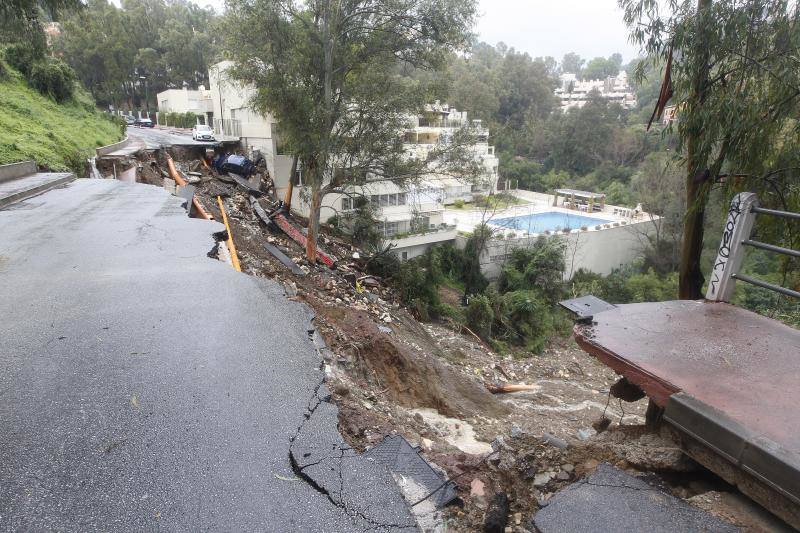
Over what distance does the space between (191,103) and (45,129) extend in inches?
1204

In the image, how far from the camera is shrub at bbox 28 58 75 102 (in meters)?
21.1

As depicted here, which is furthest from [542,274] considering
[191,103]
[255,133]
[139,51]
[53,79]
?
[139,51]

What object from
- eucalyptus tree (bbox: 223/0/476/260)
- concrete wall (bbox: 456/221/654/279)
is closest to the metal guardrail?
eucalyptus tree (bbox: 223/0/476/260)

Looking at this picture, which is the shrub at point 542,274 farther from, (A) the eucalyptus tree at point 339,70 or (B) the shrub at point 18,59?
(B) the shrub at point 18,59

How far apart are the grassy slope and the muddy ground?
7.23ft

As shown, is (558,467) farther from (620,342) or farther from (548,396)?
(548,396)

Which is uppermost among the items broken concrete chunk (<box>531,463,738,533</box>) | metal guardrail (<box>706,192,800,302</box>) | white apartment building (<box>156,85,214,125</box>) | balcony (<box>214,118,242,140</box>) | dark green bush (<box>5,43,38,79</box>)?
white apartment building (<box>156,85,214,125</box>)

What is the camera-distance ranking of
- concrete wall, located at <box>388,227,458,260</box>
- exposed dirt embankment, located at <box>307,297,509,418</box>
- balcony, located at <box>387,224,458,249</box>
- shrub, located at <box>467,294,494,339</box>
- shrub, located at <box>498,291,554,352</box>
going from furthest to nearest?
concrete wall, located at <box>388,227,458,260</box> → balcony, located at <box>387,224,458,249</box> → shrub, located at <box>498,291,554,352</box> → shrub, located at <box>467,294,494,339</box> → exposed dirt embankment, located at <box>307,297,509,418</box>

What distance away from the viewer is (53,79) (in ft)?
71.2

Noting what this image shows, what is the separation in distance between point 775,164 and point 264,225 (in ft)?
47.9

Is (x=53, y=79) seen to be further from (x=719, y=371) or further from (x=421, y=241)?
(x=719, y=371)

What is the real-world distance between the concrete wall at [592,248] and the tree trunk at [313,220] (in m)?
13.5

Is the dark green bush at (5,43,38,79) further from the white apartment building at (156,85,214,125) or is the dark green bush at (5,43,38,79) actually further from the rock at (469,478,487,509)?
the rock at (469,478,487,509)

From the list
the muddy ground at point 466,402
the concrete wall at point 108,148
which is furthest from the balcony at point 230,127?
the concrete wall at point 108,148
